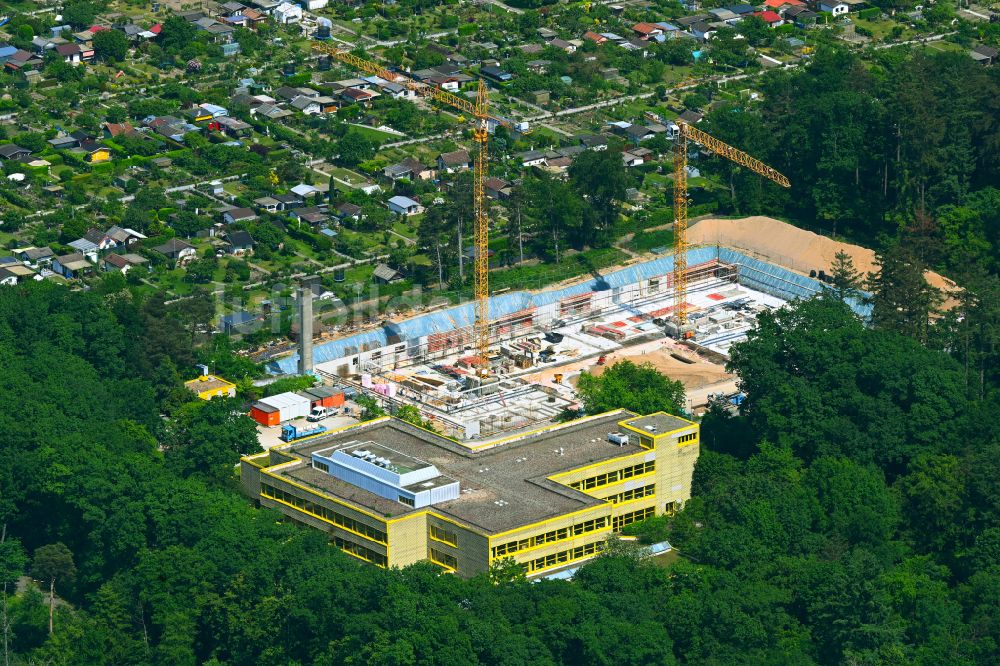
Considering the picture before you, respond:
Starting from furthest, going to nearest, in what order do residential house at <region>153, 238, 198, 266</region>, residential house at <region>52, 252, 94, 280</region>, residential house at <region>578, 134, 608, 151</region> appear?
residential house at <region>578, 134, 608, 151</region> → residential house at <region>153, 238, 198, 266</region> → residential house at <region>52, 252, 94, 280</region>

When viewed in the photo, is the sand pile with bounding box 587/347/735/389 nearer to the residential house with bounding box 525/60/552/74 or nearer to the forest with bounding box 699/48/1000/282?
the forest with bounding box 699/48/1000/282

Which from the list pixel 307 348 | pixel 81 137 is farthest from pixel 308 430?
pixel 81 137

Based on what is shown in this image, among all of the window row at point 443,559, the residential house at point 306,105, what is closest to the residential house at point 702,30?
the residential house at point 306,105

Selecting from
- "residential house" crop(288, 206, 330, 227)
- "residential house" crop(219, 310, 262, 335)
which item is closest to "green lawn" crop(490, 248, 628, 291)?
"residential house" crop(288, 206, 330, 227)

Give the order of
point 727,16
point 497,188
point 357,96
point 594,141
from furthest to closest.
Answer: point 727,16 < point 357,96 < point 594,141 < point 497,188

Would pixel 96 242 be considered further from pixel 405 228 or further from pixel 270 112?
pixel 270 112

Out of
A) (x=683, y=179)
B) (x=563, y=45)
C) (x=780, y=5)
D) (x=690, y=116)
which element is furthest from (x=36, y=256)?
(x=780, y=5)

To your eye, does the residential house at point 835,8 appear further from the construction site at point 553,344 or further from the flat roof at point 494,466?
the flat roof at point 494,466
